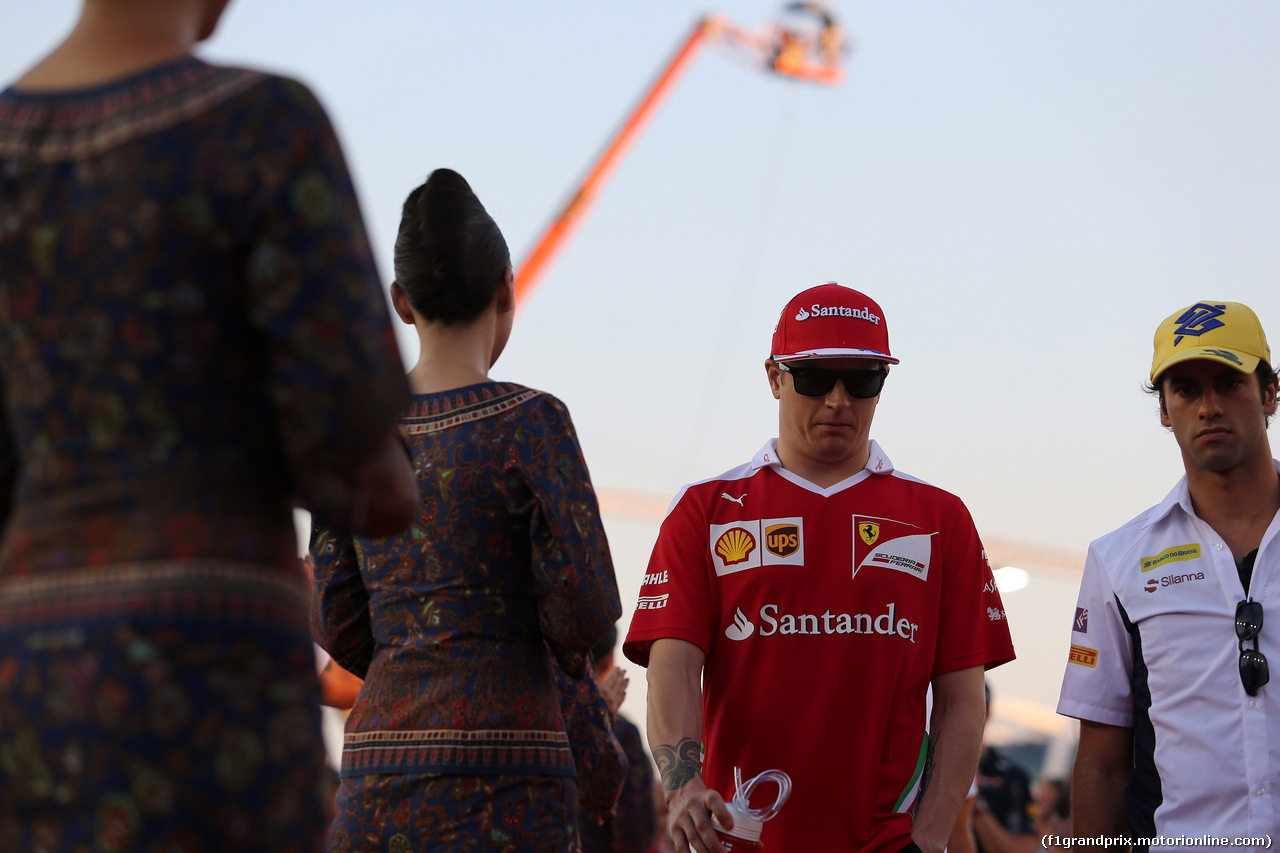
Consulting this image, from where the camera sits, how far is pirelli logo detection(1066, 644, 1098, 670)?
413cm

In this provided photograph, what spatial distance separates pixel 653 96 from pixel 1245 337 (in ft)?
109

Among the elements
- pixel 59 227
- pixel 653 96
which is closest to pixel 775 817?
pixel 59 227

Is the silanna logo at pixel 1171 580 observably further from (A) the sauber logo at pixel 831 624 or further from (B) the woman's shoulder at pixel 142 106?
(B) the woman's shoulder at pixel 142 106

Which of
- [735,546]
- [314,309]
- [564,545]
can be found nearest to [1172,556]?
[735,546]

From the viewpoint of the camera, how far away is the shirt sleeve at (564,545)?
301 centimetres

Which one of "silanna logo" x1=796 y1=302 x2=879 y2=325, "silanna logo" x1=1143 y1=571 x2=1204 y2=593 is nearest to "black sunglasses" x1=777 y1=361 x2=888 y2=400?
"silanna logo" x1=796 y1=302 x2=879 y2=325

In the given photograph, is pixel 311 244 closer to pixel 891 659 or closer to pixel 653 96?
pixel 891 659

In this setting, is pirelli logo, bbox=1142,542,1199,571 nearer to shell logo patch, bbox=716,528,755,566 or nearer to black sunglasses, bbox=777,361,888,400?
black sunglasses, bbox=777,361,888,400

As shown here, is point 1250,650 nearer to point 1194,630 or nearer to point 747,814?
point 1194,630

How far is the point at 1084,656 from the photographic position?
13.7 feet

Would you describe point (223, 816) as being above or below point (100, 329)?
below

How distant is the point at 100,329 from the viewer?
1.72 m

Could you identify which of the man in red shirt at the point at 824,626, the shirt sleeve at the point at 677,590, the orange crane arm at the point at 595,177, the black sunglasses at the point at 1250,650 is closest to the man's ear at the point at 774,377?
the man in red shirt at the point at 824,626

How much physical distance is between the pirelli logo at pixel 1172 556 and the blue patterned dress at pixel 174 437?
2938 mm
